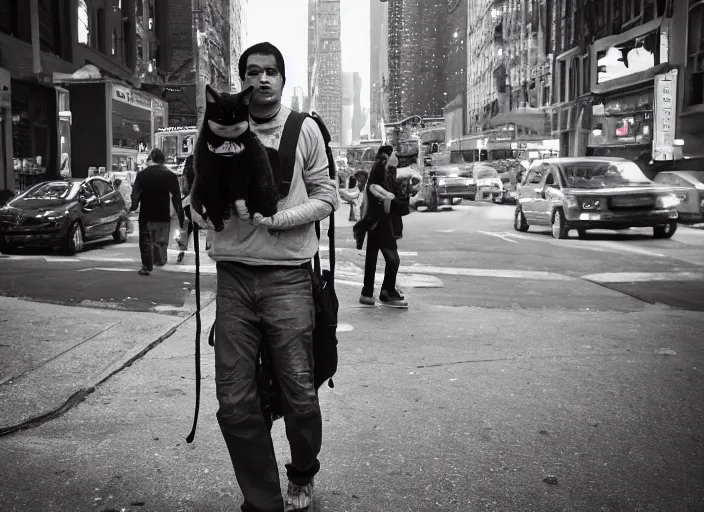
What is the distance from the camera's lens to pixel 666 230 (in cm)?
1766

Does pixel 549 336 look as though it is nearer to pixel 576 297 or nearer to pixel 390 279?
pixel 390 279

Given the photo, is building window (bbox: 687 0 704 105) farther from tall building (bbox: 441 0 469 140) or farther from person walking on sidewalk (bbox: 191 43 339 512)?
tall building (bbox: 441 0 469 140)

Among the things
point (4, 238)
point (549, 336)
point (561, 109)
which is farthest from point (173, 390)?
point (561, 109)

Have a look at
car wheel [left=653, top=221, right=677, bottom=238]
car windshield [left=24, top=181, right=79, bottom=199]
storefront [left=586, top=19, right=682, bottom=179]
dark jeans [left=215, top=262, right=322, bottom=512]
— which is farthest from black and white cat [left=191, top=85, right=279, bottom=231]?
storefront [left=586, top=19, right=682, bottom=179]

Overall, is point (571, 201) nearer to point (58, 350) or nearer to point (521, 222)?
point (521, 222)

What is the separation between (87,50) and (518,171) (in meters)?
19.2

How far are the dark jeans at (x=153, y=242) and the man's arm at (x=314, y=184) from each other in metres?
8.71

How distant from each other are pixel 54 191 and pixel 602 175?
37.5 ft

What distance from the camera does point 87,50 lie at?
36.8 m

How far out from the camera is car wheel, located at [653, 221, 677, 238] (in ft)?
57.7

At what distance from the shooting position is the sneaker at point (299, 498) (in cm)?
347

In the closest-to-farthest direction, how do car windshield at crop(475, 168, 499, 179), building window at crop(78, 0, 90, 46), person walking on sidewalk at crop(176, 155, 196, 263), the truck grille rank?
person walking on sidewalk at crop(176, 155, 196, 263)
the truck grille
building window at crop(78, 0, 90, 46)
car windshield at crop(475, 168, 499, 179)

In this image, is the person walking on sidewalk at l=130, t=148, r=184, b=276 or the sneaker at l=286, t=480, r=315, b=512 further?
the person walking on sidewalk at l=130, t=148, r=184, b=276

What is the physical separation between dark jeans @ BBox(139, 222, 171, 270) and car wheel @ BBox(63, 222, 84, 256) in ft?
11.1
